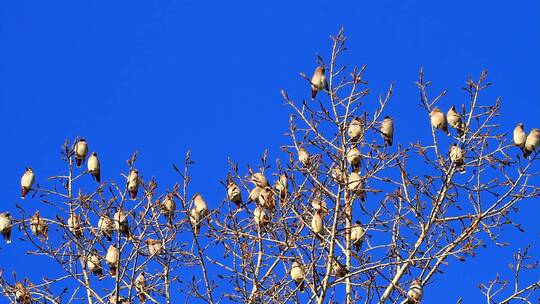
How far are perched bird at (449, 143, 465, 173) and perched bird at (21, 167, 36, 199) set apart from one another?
5182mm

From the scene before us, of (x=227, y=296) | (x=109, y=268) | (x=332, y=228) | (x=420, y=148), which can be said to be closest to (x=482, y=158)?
(x=420, y=148)

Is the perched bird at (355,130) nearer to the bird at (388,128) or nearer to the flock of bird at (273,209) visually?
the flock of bird at (273,209)

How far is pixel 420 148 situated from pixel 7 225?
4.80m

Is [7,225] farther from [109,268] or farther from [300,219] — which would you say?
[300,219]

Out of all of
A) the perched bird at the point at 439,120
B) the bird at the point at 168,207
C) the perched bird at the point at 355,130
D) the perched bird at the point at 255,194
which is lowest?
the bird at the point at 168,207

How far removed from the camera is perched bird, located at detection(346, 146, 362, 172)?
916 centimetres

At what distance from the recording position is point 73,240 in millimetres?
9688

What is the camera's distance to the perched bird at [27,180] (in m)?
13.1

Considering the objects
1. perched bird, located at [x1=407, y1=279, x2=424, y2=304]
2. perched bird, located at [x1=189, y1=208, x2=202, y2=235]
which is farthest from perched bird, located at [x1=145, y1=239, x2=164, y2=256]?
perched bird, located at [x1=407, y1=279, x2=424, y2=304]

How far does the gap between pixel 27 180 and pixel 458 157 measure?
212 inches

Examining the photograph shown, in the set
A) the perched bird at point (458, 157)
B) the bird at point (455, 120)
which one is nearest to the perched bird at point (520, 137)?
the bird at point (455, 120)

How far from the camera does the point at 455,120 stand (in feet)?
39.4

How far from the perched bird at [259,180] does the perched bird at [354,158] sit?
0.67m

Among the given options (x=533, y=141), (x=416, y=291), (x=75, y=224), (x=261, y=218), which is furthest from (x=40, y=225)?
(x=533, y=141)
